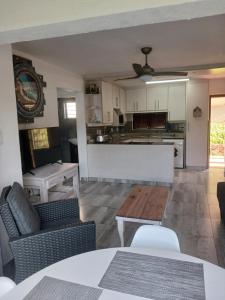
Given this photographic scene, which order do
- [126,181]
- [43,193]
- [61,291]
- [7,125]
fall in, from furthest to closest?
[126,181] → [43,193] → [7,125] → [61,291]

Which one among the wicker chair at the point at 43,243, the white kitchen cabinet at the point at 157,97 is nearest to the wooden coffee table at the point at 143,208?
the wicker chair at the point at 43,243

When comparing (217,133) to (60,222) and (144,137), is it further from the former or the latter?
(60,222)

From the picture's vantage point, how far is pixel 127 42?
9.73 ft

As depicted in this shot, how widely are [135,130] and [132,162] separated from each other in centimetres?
227

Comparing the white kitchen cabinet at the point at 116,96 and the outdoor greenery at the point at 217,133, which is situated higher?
the white kitchen cabinet at the point at 116,96

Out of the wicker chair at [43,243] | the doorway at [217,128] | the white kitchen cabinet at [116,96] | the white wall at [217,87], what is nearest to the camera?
the wicker chair at [43,243]

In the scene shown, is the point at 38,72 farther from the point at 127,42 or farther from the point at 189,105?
the point at 189,105

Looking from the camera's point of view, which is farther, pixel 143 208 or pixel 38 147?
pixel 38 147

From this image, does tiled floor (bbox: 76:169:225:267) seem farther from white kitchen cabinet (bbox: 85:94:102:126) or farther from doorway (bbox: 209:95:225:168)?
doorway (bbox: 209:95:225:168)

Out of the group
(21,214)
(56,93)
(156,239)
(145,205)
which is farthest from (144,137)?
(156,239)

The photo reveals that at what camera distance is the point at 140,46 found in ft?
10.3

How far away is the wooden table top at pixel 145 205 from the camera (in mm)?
2426

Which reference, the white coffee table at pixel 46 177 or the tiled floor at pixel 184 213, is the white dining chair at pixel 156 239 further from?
the white coffee table at pixel 46 177

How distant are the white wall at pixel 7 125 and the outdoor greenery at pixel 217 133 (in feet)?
21.0
